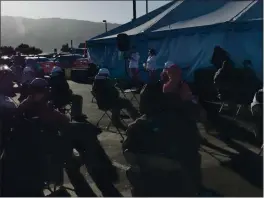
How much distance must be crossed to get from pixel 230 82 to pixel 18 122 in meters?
6.01

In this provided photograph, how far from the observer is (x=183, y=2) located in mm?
16469

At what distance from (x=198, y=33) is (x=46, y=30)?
14941cm

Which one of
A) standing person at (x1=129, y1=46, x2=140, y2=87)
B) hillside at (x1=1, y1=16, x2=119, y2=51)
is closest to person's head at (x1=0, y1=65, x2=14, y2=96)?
standing person at (x1=129, y1=46, x2=140, y2=87)

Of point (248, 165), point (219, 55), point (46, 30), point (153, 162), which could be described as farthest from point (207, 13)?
point (46, 30)

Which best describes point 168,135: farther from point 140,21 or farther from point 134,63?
point 140,21

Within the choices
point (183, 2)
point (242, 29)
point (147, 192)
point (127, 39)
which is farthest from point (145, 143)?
point (183, 2)

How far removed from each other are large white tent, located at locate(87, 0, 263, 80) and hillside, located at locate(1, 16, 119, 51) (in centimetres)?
11570

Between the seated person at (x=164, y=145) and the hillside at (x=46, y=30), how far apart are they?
128274 mm

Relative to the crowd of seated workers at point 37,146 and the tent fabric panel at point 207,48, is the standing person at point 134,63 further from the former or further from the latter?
the crowd of seated workers at point 37,146

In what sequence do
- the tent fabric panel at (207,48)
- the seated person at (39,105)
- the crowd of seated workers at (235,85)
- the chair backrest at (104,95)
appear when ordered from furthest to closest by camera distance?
the tent fabric panel at (207,48), the crowd of seated workers at (235,85), the chair backrest at (104,95), the seated person at (39,105)

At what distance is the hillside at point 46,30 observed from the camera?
453ft

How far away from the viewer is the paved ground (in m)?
5.41

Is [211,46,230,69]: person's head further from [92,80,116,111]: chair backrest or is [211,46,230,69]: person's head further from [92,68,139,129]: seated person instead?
[92,80,116,111]: chair backrest

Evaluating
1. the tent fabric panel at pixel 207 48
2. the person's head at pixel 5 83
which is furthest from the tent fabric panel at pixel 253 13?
the person's head at pixel 5 83
